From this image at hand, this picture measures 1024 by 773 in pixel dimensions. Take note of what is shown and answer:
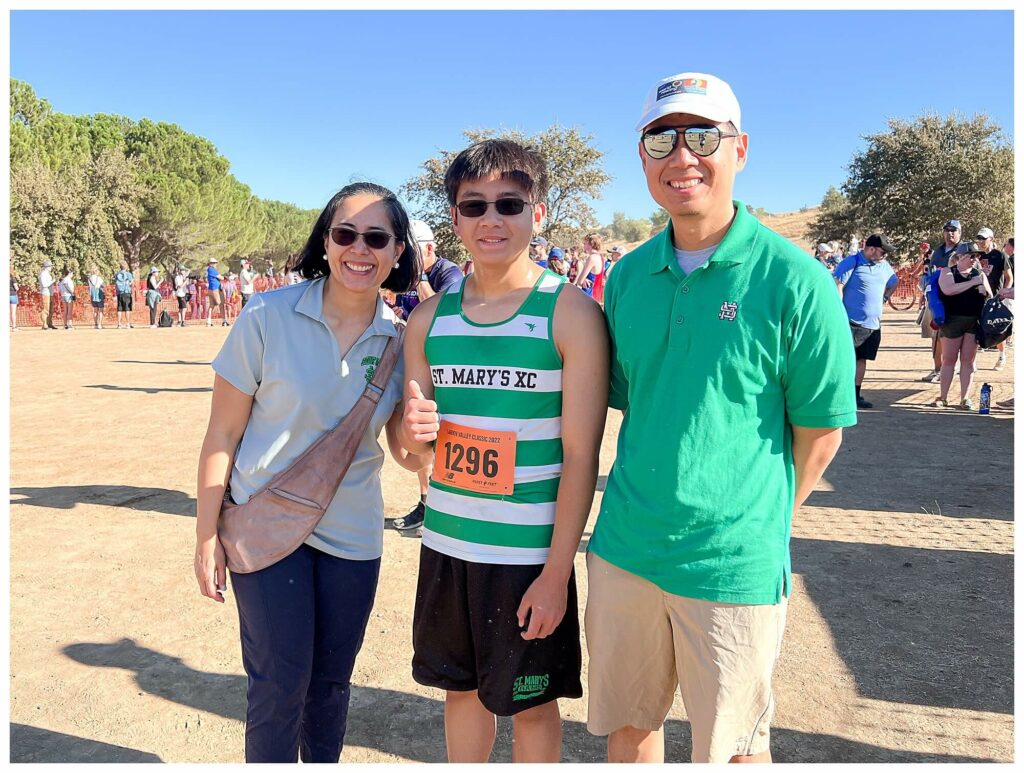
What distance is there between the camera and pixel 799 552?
5.02 m

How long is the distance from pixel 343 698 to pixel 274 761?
11.4 inches

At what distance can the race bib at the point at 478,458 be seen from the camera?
2.22 m

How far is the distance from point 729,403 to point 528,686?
1012 millimetres

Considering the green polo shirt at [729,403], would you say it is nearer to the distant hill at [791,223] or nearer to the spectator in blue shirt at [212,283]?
the spectator in blue shirt at [212,283]

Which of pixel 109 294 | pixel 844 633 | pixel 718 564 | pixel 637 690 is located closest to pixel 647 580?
pixel 718 564

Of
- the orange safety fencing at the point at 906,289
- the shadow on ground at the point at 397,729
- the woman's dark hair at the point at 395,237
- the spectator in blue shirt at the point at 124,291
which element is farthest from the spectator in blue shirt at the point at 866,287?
the spectator in blue shirt at the point at 124,291

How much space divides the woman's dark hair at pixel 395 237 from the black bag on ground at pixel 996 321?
25.4 feet

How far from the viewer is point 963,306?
9281mm

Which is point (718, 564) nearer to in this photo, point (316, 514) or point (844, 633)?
point (316, 514)

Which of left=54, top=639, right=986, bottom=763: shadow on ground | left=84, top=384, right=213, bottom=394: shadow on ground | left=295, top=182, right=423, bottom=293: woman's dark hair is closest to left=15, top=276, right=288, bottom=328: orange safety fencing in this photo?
left=84, top=384, right=213, bottom=394: shadow on ground

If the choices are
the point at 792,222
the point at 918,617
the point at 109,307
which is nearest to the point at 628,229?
the point at 792,222

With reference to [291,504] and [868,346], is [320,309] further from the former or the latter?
[868,346]

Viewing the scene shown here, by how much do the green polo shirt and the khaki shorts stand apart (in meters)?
0.07

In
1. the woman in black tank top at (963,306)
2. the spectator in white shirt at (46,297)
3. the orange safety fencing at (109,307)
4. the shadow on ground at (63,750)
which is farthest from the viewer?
the orange safety fencing at (109,307)
